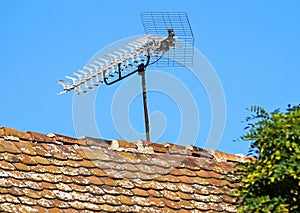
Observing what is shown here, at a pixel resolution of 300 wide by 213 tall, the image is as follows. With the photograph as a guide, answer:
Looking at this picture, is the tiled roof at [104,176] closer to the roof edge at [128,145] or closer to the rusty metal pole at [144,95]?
the roof edge at [128,145]

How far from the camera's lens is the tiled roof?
7.46 metres

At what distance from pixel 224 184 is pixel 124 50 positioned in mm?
3586

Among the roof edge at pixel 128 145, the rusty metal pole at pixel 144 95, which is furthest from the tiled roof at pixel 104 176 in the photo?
the rusty metal pole at pixel 144 95

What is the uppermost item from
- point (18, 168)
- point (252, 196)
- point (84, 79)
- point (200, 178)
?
point (84, 79)

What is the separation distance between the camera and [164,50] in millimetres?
11539

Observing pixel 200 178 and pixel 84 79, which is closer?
pixel 200 178

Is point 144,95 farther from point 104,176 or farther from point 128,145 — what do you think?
point 104,176

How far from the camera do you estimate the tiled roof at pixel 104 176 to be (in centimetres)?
746

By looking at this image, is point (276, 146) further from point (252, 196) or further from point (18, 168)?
point (18, 168)

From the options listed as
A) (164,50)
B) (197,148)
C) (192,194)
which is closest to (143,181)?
(192,194)

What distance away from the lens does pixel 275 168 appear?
6438 mm

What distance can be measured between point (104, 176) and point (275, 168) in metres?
2.21

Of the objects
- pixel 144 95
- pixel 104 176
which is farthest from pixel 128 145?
pixel 144 95

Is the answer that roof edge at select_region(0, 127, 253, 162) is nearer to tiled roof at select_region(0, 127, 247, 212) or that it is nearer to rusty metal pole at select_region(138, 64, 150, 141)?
tiled roof at select_region(0, 127, 247, 212)
